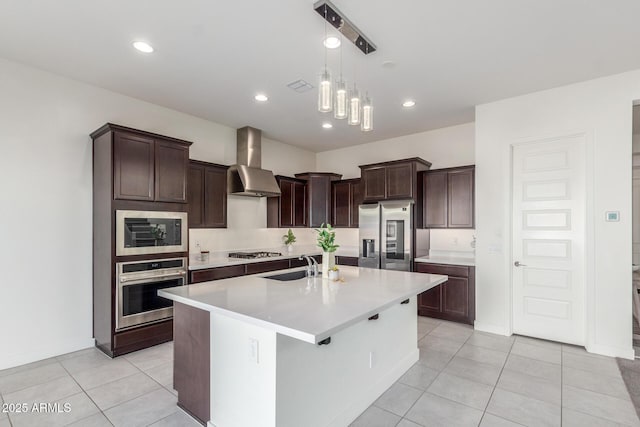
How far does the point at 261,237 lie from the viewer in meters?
5.69

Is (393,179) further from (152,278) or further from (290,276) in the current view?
(152,278)

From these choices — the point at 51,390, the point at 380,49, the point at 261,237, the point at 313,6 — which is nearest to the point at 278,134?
the point at 261,237

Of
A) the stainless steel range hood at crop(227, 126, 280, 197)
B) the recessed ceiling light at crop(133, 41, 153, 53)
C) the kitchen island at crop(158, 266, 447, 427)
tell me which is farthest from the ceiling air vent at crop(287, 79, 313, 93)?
the kitchen island at crop(158, 266, 447, 427)

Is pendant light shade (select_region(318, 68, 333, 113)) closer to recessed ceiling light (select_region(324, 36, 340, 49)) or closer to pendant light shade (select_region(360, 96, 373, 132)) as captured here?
pendant light shade (select_region(360, 96, 373, 132))

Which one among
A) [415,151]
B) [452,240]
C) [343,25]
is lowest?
[452,240]

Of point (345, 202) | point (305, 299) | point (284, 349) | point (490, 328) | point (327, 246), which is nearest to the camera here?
point (284, 349)

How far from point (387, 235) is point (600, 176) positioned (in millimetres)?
2714

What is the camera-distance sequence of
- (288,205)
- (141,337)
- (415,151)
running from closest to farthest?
(141,337), (415,151), (288,205)

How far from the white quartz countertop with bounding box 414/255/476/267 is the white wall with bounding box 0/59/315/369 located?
173 inches

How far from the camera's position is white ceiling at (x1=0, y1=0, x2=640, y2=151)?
2.35 metres

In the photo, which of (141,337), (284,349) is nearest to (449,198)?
(284,349)

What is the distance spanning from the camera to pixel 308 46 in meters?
2.84

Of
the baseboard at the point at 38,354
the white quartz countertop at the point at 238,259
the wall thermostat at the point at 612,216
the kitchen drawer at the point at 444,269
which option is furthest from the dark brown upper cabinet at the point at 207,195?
the wall thermostat at the point at 612,216

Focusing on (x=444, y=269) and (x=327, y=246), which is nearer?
(x=327, y=246)
